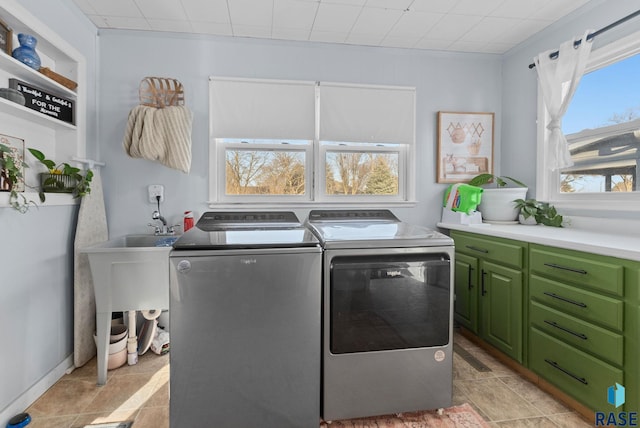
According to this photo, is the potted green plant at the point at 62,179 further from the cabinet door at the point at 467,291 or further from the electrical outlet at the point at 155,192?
the cabinet door at the point at 467,291

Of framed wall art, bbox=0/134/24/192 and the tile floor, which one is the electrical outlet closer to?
framed wall art, bbox=0/134/24/192

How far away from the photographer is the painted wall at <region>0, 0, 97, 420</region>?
160cm

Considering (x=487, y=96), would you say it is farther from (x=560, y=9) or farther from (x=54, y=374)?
(x=54, y=374)

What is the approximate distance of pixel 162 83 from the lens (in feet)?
8.06

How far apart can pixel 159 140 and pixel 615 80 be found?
303 centimetres

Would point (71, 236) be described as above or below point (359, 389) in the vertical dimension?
above

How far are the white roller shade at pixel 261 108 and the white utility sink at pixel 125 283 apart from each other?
108 cm

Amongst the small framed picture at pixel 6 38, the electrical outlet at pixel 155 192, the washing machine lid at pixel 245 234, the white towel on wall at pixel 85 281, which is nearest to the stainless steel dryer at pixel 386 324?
the washing machine lid at pixel 245 234

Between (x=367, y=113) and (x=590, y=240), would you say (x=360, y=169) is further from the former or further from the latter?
(x=590, y=240)

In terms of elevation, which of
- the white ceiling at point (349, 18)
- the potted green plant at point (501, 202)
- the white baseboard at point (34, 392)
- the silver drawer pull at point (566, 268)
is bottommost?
the white baseboard at point (34, 392)

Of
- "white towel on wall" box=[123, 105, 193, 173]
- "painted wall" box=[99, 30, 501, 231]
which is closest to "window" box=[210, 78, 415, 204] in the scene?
"painted wall" box=[99, 30, 501, 231]

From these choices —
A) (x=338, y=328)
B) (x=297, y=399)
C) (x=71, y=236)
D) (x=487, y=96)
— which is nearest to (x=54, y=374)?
(x=71, y=236)

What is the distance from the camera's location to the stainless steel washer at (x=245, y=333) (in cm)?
146
